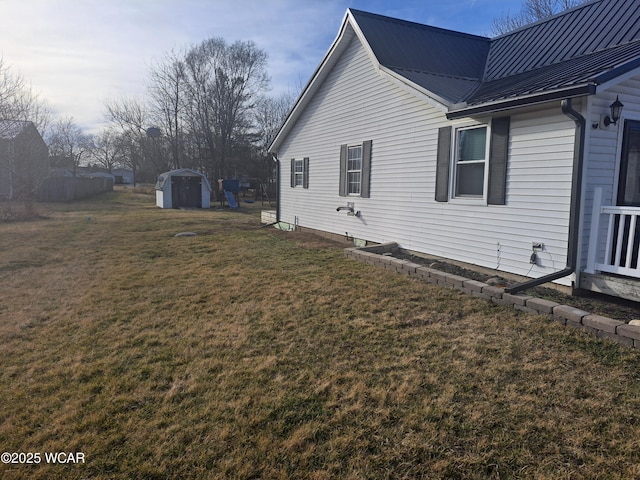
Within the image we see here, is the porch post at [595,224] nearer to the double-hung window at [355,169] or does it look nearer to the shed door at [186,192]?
the double-hung window at [355,169]

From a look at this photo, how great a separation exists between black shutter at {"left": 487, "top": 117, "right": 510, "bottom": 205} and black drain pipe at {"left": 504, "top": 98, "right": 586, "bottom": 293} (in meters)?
1.01

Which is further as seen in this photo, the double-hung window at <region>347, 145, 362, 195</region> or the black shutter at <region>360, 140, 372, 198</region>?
the double-hung window at <region>347, 145, 362, 195</region>

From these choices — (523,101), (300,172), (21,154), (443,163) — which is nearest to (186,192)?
(21,154)

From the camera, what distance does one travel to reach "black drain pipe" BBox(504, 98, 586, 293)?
15.6 feet

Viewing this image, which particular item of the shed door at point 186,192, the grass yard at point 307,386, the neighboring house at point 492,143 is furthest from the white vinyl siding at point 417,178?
the shed door at point 186,192

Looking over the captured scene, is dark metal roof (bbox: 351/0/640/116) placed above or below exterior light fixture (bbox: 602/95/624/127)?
above

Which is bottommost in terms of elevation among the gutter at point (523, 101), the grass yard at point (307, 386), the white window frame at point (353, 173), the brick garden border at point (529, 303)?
the grass yard at point (307, 386)

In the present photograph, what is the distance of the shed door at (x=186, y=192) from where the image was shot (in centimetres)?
2386

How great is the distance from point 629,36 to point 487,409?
636 centimetres

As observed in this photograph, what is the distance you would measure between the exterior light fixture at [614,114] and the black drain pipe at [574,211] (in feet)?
1.35

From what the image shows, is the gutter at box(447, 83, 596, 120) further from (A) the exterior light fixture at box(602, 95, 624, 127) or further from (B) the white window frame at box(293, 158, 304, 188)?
(B) the white window frame at box(293, 158, 304, 188)

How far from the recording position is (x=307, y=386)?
3.09 metres

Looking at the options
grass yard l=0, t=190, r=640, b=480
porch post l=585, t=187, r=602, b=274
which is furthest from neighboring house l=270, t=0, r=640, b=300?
grass yard l=0, t=190, r=640, b=480

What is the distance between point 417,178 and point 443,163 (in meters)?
0.83
